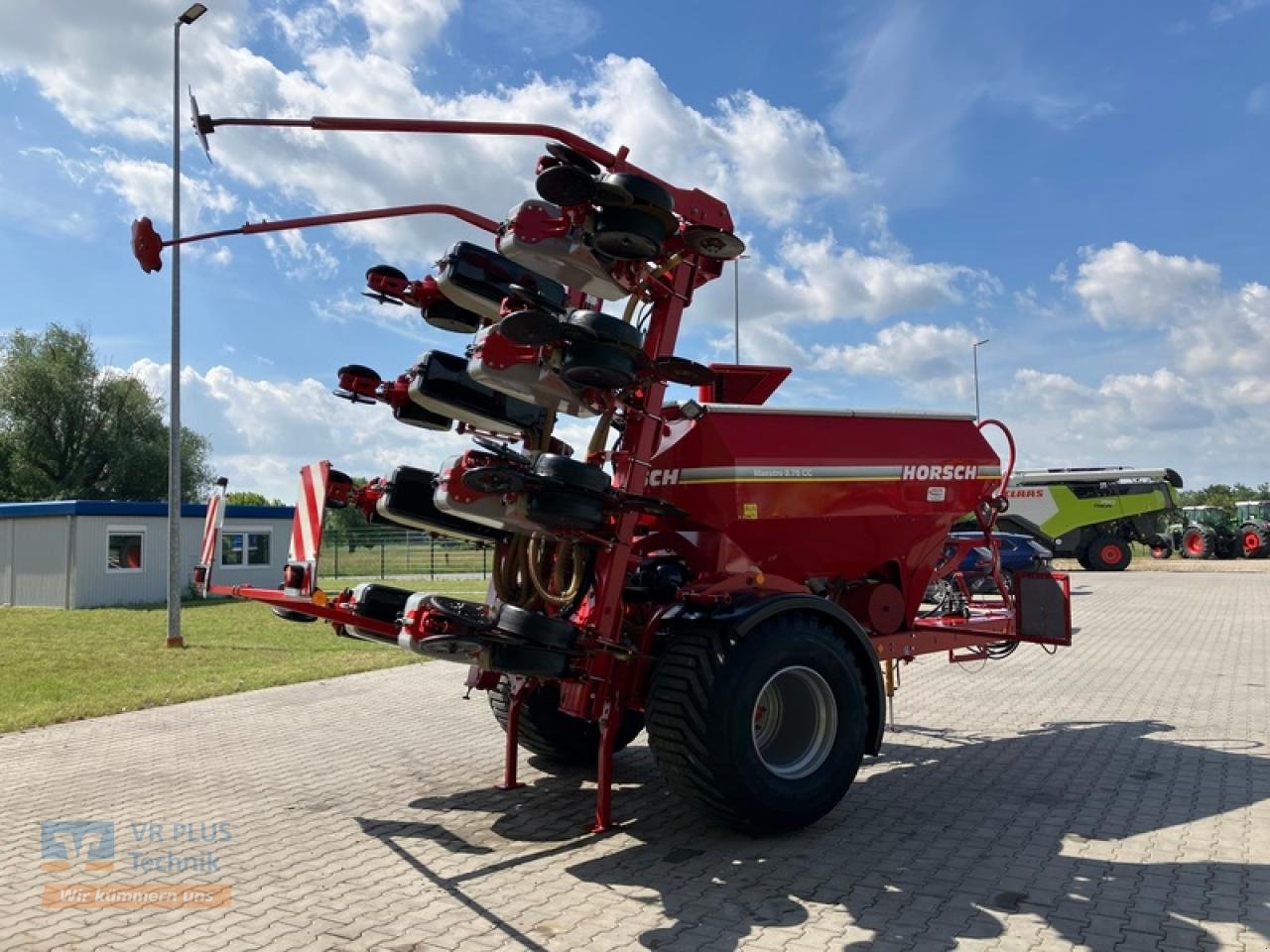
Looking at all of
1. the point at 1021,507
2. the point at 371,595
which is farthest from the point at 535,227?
the point at 1021,507

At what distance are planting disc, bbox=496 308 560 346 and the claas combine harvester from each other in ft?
0.04

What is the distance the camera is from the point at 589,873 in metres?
4.65

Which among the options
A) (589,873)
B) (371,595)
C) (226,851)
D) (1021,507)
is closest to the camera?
(589,873)

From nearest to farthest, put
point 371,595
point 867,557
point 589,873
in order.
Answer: point 589,873, point 371,595, point 867,557

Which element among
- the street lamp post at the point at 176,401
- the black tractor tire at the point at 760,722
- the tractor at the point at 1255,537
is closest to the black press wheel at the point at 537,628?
the black tractor tire at the point at 760,722

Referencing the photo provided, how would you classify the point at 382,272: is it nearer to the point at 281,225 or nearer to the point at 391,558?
the point at 281,225

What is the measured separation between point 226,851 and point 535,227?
3534 millimetres

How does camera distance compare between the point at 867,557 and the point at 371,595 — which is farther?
the point at 867,557

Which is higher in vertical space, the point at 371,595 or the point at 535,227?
the point at 535,227

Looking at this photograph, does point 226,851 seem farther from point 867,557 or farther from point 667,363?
point 867,557

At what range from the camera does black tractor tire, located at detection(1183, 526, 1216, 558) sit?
34.8 metres

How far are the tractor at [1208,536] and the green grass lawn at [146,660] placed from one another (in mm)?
27402

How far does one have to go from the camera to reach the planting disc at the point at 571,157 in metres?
4.80

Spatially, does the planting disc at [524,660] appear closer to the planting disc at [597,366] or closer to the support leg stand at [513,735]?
the support leg stand at [513,735]
